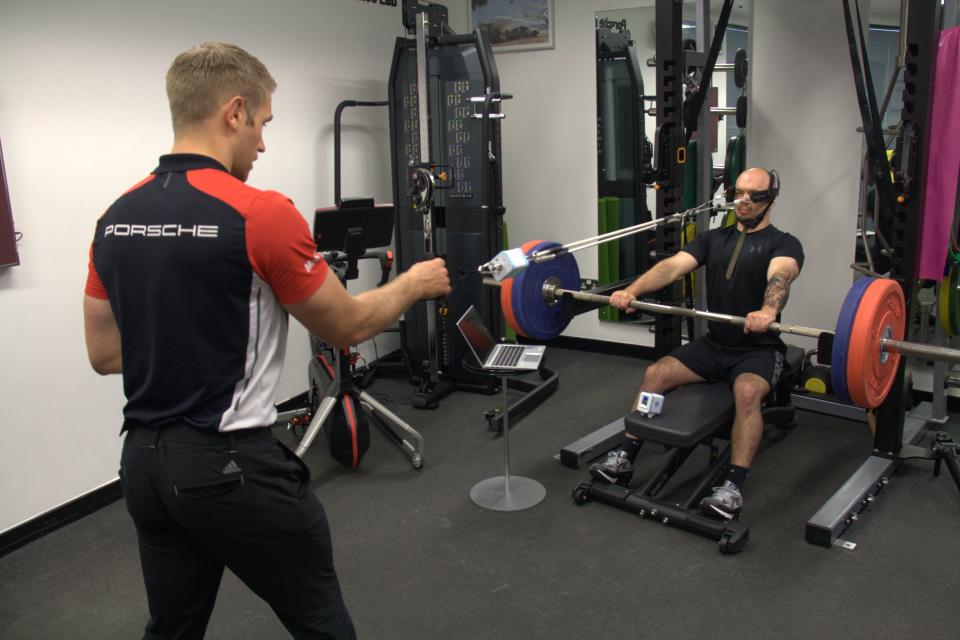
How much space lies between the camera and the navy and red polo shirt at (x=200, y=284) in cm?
131

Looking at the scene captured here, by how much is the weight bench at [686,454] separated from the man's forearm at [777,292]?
39 cm

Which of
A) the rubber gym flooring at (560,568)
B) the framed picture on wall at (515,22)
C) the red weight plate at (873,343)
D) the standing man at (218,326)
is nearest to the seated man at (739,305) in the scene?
the rubber gym flooring at (560,568)

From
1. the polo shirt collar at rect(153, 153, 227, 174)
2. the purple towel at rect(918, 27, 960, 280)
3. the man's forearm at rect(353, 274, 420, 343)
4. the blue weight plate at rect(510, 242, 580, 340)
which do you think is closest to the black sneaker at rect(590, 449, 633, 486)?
the blue weight plate at rect(510, 242, 580, 340)

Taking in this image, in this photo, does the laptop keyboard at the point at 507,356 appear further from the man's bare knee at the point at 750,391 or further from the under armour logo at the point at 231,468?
the under armour logo at the point at 231,468

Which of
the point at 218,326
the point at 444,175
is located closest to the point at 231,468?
the point at 218,326

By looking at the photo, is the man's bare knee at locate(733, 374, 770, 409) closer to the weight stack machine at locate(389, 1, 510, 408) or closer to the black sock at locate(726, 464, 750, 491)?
the black sock at locate(726, 464, 750, 491)

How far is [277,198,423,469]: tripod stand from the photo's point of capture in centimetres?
338

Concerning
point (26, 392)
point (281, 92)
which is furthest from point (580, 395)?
point (26, 392)

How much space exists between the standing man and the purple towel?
2.82 meters

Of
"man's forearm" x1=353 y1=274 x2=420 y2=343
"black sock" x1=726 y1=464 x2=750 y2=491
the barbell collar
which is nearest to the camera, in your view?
"man's forearm" x1=353 y1=274 x2=420 y2=343

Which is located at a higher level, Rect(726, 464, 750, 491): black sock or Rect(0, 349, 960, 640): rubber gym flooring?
Rect(726, 464, 750, 491): black sock

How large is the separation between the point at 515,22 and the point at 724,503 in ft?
12.0

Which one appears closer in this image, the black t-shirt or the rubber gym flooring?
the rubber gym flooring

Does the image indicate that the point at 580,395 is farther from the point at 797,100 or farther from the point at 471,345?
the point at 797,100
